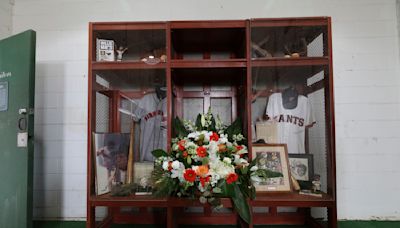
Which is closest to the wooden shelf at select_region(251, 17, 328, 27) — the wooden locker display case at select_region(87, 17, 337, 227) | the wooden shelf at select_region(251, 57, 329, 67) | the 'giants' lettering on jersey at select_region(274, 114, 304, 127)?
the wooden locker display case at select_region(87, 17, 337, 227)

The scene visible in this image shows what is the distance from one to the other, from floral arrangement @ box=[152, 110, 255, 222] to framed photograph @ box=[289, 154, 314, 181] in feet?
1.82

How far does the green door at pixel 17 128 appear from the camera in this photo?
1.98 m

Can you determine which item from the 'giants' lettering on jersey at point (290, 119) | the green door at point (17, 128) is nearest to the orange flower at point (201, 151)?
the 'giants' lettering on jersey at point (290, 119)

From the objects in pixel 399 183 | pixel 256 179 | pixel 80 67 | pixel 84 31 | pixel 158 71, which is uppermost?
pixel 84 31

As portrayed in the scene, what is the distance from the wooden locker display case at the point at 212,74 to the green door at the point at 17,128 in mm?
513

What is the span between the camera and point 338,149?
2512 millimetres

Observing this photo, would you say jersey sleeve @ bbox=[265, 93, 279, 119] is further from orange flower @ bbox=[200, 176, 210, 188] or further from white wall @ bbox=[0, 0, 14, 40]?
white wall @ bbox=[0, 0, 14, 40]

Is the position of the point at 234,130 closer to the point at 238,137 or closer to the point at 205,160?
the point at 238,137

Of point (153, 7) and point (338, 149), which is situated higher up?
point (153, 7)

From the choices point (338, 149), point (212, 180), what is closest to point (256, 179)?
point (212, 180)

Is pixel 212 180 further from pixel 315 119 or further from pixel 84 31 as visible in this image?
pixel 84 31

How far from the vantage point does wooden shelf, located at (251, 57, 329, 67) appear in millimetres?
1959

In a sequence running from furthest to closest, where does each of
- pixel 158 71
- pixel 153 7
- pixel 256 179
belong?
pixel 153 7 < pixel 158 71 < pixel 256 179

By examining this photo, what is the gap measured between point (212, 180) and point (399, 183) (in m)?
2.17
